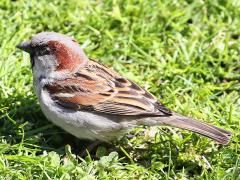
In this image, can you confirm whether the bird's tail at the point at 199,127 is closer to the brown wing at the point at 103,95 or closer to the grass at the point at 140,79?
Result: the brown wing at the point at 103,95

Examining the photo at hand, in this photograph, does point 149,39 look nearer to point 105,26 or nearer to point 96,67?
point 105,26

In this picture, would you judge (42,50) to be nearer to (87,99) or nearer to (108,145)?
(87,99)

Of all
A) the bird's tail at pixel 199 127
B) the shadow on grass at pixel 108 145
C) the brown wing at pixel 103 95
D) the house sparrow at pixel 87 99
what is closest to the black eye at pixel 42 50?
the house sparrow at pixel 87 99

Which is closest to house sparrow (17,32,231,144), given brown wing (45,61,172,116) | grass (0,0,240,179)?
brown wing (45,61,172,116)

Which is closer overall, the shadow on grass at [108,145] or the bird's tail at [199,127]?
the bird's tail at [199,127]

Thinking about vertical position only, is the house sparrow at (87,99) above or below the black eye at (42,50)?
below

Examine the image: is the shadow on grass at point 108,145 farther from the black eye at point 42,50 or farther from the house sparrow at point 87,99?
Result: the black eye at point 42,50

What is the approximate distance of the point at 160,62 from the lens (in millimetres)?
5816

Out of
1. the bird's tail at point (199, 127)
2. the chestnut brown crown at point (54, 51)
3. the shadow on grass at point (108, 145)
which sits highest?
the chestnut brown crown at point (54, 51)

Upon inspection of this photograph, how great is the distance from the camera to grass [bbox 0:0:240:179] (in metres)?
4.62

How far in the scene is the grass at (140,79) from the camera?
182 inches

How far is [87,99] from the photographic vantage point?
4.72 m

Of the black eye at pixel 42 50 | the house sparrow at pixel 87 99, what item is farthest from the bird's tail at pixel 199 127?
the black eye at pixel 42 50

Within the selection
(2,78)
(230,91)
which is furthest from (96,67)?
(230,91)
